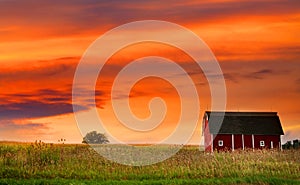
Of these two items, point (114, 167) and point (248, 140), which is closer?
point (114, 167)

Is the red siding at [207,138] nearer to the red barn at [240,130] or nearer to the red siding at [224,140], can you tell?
the red barn at [240,130]

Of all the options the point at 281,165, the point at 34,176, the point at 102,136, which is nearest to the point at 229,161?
the point at 281,165

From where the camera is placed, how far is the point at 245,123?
57.5 m

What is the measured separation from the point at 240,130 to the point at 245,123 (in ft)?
3.60

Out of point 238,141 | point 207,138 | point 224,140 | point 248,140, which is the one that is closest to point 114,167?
point 224,140

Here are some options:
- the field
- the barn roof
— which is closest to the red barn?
the barn roof

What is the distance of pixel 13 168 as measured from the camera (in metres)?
29.5

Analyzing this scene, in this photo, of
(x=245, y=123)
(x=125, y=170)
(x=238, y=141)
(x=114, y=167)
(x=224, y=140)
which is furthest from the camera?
(x=245, y=123)

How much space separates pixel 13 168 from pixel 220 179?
10072mm

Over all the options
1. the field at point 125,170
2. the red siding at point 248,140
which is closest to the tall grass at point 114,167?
the field at point 125,170

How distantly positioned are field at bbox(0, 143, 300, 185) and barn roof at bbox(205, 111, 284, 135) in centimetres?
2127

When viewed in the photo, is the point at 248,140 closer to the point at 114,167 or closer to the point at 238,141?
the point at 238,141

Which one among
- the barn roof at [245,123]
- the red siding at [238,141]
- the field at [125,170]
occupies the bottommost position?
the field at [125,170]

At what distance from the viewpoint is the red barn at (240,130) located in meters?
56.3
